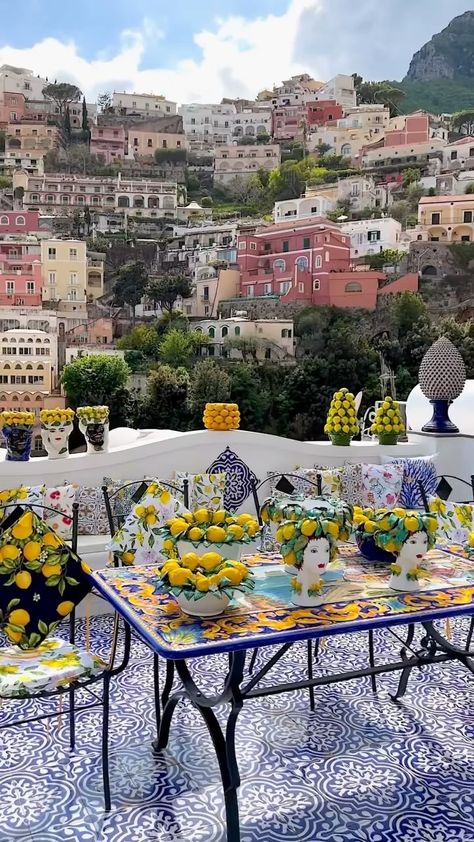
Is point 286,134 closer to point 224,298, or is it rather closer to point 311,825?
point 224,298

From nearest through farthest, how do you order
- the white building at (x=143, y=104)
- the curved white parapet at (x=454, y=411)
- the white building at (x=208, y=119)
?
the curved white parapet at (x=454, y=411), the white building at (x=143, y=104), the white building at (x=208, y=119)

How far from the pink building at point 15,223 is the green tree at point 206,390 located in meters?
14.6

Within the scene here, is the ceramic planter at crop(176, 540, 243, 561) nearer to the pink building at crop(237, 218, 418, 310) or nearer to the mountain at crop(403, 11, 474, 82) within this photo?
the pink building at crop(237, 218, 418, 310)

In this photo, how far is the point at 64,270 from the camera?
30.5 metres

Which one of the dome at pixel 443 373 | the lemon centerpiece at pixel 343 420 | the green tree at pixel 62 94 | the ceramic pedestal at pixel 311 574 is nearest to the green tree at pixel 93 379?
the dome at pixel 443 373

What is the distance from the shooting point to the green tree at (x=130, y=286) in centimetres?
3086

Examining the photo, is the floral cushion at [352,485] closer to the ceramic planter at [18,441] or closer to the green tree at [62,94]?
the ceramic planter at [18,441]

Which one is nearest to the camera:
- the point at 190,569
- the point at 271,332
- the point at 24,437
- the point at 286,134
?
the point at 190,569

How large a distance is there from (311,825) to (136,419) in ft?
75.0

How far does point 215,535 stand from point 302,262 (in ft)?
94.3

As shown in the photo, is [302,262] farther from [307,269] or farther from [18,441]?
[18,441]

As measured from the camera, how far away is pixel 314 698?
2.23 meters

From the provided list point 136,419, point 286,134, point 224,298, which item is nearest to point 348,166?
point 286,134

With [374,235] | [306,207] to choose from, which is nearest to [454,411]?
[374,235]
